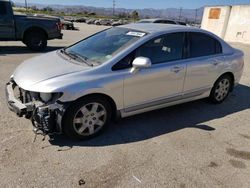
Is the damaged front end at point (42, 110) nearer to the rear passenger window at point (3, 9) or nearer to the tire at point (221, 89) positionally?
the tire at point (221, 89)

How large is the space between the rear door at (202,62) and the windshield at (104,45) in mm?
1059

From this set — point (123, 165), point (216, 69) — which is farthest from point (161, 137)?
point (216, 69)

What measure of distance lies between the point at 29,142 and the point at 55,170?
754mm

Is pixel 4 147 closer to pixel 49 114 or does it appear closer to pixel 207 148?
pixel 49 114

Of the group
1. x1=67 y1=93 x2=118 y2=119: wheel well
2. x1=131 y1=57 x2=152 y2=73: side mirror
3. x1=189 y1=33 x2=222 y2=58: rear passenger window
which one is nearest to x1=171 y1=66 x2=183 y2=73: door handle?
x1=189 y1=33 x2=222 y2=58: rear passenger window

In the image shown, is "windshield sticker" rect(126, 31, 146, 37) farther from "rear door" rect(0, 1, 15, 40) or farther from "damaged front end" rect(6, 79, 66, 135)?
"rear door" rect(0, 1, 15, 40)

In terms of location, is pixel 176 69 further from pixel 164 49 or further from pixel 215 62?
pixel 215 62

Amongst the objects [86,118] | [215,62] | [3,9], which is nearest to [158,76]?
[86,118]

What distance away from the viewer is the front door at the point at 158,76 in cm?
398

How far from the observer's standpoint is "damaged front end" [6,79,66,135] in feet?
11.1

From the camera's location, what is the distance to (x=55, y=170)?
3.11 m

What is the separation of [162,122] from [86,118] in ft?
4.71

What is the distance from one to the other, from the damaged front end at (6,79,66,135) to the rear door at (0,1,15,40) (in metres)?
7.86

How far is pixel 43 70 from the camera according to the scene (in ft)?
12.2
